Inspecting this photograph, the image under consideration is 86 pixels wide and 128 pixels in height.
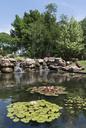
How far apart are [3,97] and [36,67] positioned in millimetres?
36018

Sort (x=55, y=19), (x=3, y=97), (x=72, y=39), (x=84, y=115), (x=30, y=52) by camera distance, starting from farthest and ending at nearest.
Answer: (x=55, y=19), (x=30, y=52), (x=72, y=39), (x=3, y=97), (x=84, y=115)

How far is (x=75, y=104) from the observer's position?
24.0 meters

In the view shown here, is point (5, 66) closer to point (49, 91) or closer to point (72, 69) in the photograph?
point (72, 69)

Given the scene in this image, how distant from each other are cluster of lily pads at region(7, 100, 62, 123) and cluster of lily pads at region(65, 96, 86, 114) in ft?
3.56

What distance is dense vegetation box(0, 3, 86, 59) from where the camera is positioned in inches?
2879

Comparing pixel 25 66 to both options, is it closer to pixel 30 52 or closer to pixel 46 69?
pixel 46 69

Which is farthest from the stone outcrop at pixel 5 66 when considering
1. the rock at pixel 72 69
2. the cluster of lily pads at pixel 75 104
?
the cluster of lily pads at pixel 75 104

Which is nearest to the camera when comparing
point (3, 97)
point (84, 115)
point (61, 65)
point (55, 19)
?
point (84, 115)

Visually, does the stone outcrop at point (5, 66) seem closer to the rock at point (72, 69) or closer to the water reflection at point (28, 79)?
the water reflection at point (28, 79)

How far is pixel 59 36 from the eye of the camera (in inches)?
3009

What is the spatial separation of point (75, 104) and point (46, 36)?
5570cm

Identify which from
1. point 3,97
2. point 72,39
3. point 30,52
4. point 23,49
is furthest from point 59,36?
point 3,97

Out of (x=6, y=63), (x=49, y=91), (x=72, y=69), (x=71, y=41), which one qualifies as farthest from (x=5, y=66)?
(x=49, y=91)

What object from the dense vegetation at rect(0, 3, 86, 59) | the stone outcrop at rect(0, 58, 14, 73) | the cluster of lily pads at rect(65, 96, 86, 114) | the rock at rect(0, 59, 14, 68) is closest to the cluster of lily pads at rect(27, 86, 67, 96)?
the cluster of lily pads at rect(65, 96, 86, 114)
